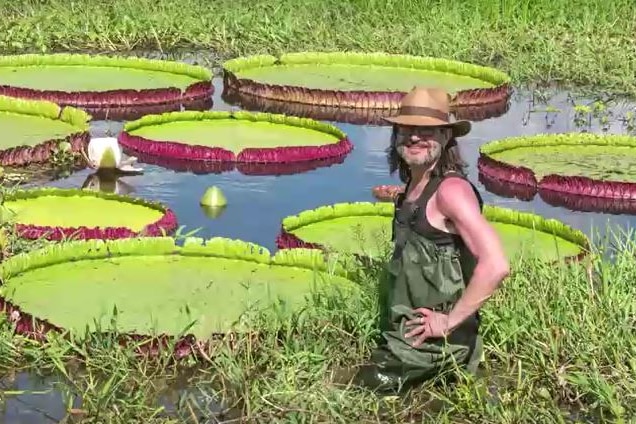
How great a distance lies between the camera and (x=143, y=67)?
9203 mm

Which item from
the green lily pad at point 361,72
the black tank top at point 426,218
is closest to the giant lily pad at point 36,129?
the green lily pad at point 361,72

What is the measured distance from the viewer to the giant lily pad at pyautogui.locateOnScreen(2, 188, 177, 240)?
538 centimetres

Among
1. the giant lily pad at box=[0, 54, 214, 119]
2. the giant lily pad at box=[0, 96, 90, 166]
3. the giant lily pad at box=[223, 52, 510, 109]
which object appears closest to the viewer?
the giant lily pad at box=[0, 96, 90, 166]

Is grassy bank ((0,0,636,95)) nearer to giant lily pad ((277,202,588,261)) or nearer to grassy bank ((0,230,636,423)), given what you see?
giant lily pad ((277,202,588,261))

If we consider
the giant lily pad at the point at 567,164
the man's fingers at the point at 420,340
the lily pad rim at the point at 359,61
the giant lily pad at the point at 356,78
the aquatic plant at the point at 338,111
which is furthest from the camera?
the lily pad rim at the point at 359,61

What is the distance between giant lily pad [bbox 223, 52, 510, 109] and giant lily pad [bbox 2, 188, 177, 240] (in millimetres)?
2890

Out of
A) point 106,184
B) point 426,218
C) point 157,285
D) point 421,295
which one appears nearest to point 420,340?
point 421,295

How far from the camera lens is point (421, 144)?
12.6 feet

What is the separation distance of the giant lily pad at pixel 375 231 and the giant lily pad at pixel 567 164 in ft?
3.12

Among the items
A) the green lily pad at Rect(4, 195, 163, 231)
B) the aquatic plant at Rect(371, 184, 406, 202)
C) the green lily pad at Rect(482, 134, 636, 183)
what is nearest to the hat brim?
the green lily pad at Rect(4, 195, 163, 231)

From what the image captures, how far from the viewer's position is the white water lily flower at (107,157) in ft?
21.7

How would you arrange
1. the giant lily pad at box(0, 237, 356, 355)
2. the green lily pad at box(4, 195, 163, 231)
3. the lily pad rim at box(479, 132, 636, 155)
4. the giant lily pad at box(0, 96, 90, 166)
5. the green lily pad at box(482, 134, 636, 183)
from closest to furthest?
the giant lily pad at box(0, 237, 356, 355)
the green lily pad at box(4, 195, 163, 231)
the giant lily pad at box(0, 96, 90, 166)
the green lily pad at box(482, 134, 636, 183)
the lily pad rim at box(479, 132, 636, 155)

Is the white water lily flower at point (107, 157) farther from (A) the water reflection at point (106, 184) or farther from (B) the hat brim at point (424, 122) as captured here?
(B) the hat brim at point (424, 122)

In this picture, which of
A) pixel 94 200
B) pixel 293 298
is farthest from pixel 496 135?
pixel 293 298
